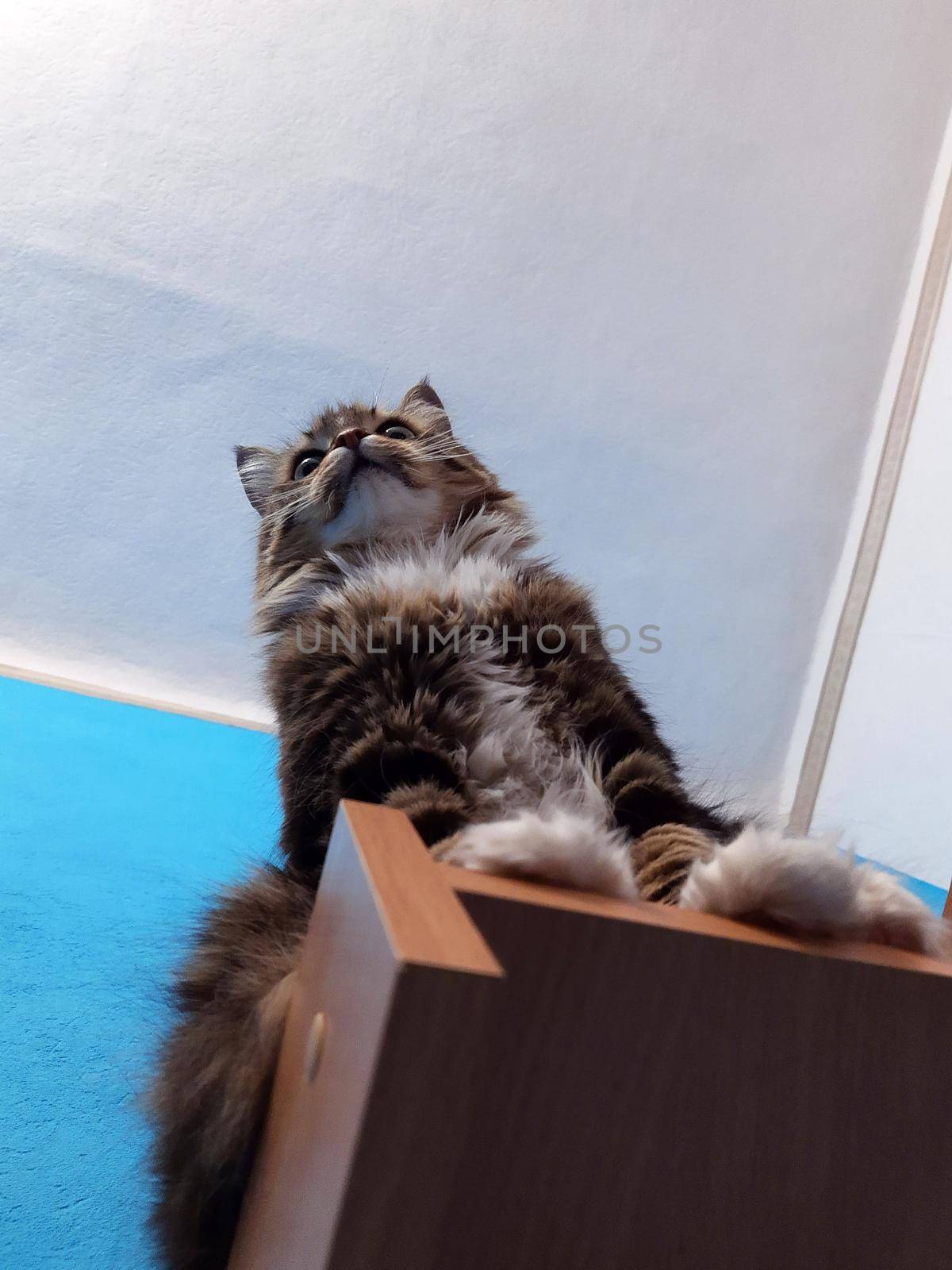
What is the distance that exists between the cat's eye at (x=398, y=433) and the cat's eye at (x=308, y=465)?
14 cm

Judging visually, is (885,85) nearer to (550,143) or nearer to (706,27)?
(706,27)

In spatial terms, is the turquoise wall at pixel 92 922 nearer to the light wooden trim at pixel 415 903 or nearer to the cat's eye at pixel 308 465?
the light wooden trim at pixel 415 903

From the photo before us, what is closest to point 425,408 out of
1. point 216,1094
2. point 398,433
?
point 398,433

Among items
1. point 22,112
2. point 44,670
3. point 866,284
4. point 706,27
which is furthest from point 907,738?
point 22,112

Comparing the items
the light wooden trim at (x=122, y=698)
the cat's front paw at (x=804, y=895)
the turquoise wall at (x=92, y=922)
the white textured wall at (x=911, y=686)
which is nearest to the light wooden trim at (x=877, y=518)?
the white textured wall at (x=911, y=686)

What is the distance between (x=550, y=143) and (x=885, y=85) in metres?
1.36

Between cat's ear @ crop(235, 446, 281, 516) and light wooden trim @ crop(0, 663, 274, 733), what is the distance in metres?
1.25

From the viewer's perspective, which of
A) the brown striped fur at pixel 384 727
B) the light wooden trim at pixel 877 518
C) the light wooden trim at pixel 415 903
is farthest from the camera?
the light wooden trim at pixel 877 518

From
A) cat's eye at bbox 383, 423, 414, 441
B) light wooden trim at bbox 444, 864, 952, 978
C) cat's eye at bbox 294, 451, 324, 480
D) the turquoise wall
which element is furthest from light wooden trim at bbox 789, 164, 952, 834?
light wooden trim at bbox 444, 864, 952, 978

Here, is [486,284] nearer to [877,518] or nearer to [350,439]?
[877,518]

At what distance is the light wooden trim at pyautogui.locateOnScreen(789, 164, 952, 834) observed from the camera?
3.62 meters

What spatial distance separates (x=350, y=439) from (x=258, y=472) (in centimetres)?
41

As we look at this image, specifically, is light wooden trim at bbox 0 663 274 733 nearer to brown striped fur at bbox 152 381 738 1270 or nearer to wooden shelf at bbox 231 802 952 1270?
brown striped fur at bbox 152 381 738 1270

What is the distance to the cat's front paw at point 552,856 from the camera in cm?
63
